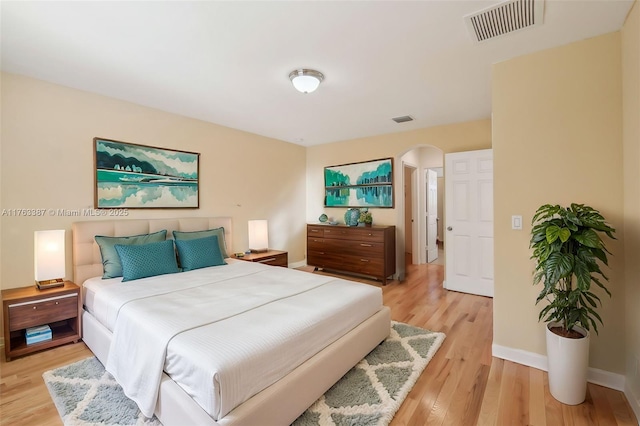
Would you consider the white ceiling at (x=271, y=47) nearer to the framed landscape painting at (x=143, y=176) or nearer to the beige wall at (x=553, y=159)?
the beige wall at (x=553, y=159)

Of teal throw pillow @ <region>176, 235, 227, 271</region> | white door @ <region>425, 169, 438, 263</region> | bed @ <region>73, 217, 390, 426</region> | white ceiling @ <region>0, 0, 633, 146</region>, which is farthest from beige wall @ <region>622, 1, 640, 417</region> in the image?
white door @ <region>425, 169, 438, 263</region>

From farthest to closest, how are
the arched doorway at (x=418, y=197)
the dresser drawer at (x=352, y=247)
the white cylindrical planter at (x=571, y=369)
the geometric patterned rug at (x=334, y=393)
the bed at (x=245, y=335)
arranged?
the arched doorway at (x=418, y=197) < the dresser drawer at (x=352, y=247) < the white cylindrical planter at (x=571, y=369) < the geometric patterned rug at (x=334, y=393) < the bed at (x=245, y=335)

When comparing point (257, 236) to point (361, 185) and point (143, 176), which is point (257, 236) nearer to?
point (143, 176)

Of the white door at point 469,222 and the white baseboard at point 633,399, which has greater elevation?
the white door at point 469,222

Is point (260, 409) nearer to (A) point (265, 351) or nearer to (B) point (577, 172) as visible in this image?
(A) point (265, 351)

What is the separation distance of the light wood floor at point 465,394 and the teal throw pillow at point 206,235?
1.37 metres

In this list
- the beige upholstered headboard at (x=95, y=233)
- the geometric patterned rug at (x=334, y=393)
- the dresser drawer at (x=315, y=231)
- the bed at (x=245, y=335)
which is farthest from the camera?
the dresser drawer at (x=315, y=231)

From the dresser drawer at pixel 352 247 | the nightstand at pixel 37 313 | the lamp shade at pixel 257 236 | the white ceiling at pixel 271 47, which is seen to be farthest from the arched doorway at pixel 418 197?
the nightstand at pixel 37 313

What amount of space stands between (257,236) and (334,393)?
2949 millimetres

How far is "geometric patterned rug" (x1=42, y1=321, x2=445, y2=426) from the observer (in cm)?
172

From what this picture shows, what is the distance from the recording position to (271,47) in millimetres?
2256

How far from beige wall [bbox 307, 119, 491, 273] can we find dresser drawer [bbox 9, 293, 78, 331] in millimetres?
4082

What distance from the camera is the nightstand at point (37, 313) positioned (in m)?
2.37

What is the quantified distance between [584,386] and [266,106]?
3823mm
